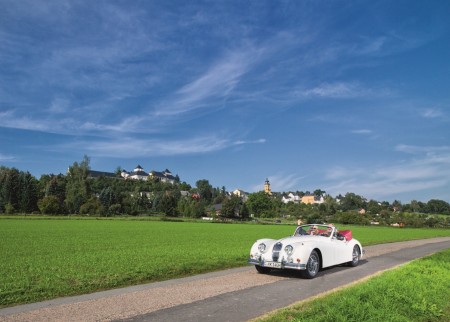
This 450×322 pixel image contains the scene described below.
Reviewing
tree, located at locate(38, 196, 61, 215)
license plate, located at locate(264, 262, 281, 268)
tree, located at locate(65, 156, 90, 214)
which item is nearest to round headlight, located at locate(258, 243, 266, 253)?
license plate, located at locate(264, 262, 281, 268)

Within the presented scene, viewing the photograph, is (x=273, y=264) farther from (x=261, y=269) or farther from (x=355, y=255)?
(x=355, y=255)

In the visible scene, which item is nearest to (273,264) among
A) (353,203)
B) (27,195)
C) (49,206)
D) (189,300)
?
(189,300)

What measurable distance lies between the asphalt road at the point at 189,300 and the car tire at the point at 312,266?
0.24m

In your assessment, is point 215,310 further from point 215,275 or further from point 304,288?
point 215,275

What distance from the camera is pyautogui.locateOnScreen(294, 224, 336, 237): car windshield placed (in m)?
13.8

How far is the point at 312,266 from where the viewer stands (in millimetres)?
11594

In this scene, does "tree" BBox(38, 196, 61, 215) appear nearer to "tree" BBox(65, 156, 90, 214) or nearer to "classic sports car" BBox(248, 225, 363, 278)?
"tree" BBox(65, 156, 90, 214)

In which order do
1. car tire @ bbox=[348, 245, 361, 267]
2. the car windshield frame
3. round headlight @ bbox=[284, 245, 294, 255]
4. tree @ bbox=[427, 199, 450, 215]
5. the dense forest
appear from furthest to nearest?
tree @ bbox=[427, 199, 450, 215]
the dense forest
car tire @ bbox=[348, 245, 361, 267]
the car windshield frame
round headlight @ bbox=[284, 245, 294, 255]

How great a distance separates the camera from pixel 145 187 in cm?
19325

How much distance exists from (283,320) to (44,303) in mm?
5044

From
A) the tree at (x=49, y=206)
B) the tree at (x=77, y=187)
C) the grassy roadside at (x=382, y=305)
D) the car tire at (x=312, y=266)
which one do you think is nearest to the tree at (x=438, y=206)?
the tree at (x=77, y=187)

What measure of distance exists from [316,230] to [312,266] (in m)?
2.78

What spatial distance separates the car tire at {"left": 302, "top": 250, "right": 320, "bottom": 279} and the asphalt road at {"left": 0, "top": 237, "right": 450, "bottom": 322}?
0.24 metres

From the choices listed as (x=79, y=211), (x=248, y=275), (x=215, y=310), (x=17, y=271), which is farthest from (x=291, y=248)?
(x=79, y=211)
